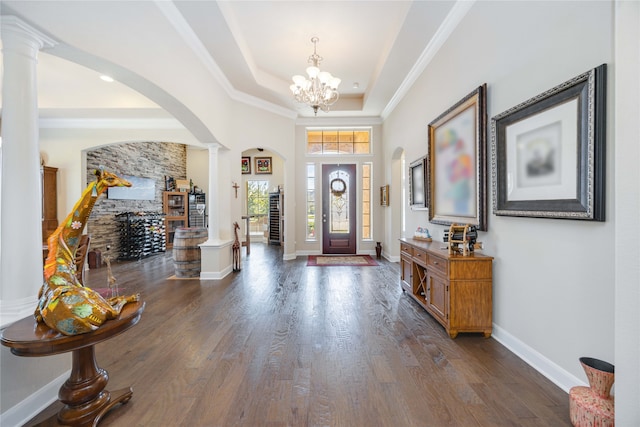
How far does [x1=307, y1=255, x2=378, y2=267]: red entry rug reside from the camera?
6059 mm

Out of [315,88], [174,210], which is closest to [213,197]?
[315,88]

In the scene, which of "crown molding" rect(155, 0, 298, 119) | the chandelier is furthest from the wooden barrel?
the chandelier

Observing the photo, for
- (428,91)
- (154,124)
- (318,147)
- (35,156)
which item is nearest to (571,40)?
(428,91)

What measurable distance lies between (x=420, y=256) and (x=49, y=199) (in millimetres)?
7272

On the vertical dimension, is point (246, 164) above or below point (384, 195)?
above

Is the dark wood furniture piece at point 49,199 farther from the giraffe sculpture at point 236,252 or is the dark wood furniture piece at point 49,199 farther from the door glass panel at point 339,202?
the door glass panel at point 339,202

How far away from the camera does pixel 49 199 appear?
586 cm

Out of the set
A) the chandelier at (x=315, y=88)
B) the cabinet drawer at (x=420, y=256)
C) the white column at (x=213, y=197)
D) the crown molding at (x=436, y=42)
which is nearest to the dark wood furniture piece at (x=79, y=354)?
the cabinet drawer at (x=420, y=256)

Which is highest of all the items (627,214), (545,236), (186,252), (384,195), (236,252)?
(384,195)

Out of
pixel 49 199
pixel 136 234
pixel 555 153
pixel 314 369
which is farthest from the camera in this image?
pixel 136 234

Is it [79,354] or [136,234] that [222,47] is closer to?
[79,354]

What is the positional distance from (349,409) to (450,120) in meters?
3.11

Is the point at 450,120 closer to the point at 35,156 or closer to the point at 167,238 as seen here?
the point at 35,156

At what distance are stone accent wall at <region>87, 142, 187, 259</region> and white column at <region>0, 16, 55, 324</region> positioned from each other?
5220mm
